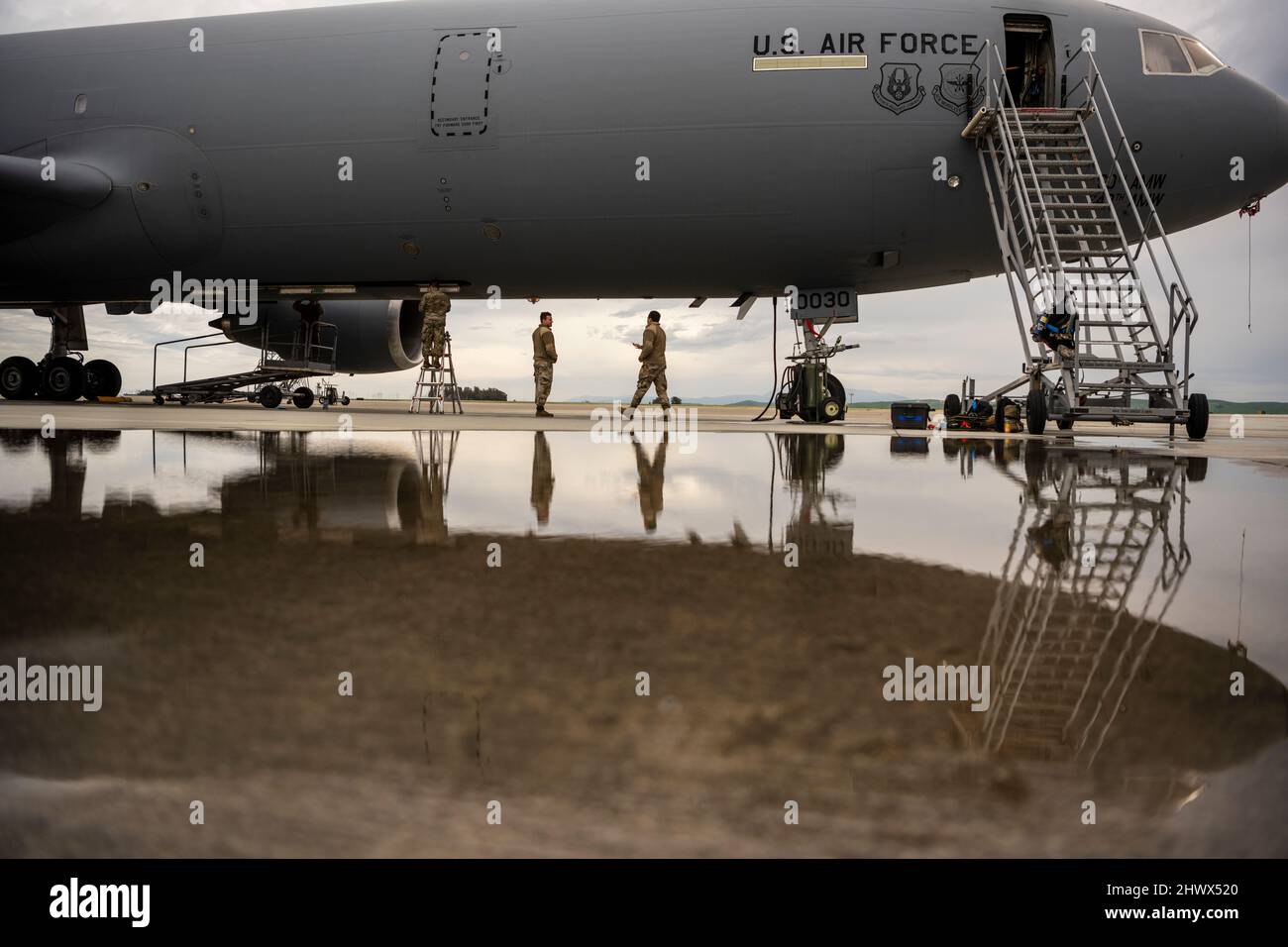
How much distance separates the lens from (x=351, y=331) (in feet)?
41.6

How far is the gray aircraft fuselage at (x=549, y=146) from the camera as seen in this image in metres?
7.39

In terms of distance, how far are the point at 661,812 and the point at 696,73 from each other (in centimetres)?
811

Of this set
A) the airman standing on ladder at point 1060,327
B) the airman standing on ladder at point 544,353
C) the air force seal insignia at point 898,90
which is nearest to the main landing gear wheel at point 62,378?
the airman standing on ladder at point 544,353

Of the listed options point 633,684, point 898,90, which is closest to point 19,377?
point 898,90

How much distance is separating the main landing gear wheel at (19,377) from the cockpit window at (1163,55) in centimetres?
1602

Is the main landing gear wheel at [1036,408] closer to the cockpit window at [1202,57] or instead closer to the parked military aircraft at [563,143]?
the parked military aircraft at [563,143]

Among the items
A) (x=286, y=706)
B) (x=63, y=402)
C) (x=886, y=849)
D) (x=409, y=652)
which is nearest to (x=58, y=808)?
(x=286, y=706)

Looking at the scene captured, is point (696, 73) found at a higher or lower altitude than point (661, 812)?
higher

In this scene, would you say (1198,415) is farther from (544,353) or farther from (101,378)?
(101,378)

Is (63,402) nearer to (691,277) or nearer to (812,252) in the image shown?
(691,277)

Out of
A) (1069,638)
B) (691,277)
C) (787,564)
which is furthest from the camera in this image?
(691,277)

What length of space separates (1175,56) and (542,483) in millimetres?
8308
